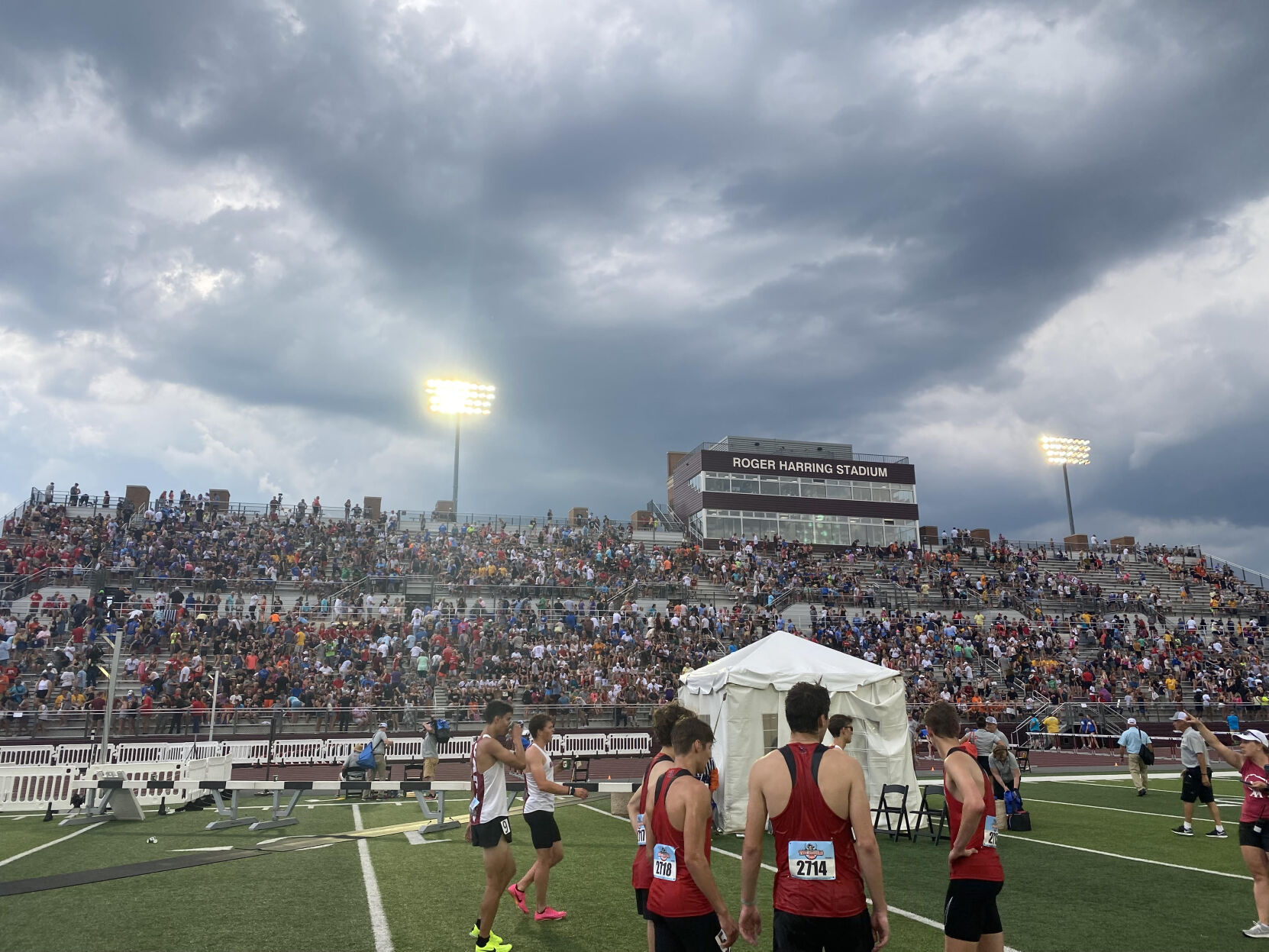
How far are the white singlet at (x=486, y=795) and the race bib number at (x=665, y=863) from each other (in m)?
2.65

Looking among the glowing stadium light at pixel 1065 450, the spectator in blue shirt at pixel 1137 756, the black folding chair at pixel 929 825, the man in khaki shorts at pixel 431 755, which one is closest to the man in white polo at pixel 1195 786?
the black folding chair at pixel 929 825

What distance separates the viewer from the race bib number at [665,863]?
4.30 metres

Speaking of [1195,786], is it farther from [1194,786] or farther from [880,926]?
[880,926]

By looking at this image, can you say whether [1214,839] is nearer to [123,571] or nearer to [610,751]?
[610,751]

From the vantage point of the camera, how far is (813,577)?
4116 centimetres

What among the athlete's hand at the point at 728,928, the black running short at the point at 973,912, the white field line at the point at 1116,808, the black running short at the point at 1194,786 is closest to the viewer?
the athlete's hand at the point at 728,928

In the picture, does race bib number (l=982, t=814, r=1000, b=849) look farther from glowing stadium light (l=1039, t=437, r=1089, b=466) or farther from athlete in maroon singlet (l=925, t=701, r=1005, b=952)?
glowing stadium light (l=1039, t=437, r=1089, b=466)

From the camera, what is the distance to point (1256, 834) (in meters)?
7.18

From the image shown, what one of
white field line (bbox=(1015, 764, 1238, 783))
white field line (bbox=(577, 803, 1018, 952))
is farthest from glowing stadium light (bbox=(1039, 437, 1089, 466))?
white field line (bbox=(577, 803, 1018, 952))

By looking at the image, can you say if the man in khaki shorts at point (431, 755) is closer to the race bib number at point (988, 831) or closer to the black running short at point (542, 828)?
the black running short at point (542, 828)

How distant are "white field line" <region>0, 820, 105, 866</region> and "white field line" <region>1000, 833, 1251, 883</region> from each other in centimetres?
1389

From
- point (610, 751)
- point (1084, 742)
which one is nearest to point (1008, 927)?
point (610, 751)

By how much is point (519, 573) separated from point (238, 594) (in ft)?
36.5

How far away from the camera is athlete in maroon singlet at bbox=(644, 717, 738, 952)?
4148mm
